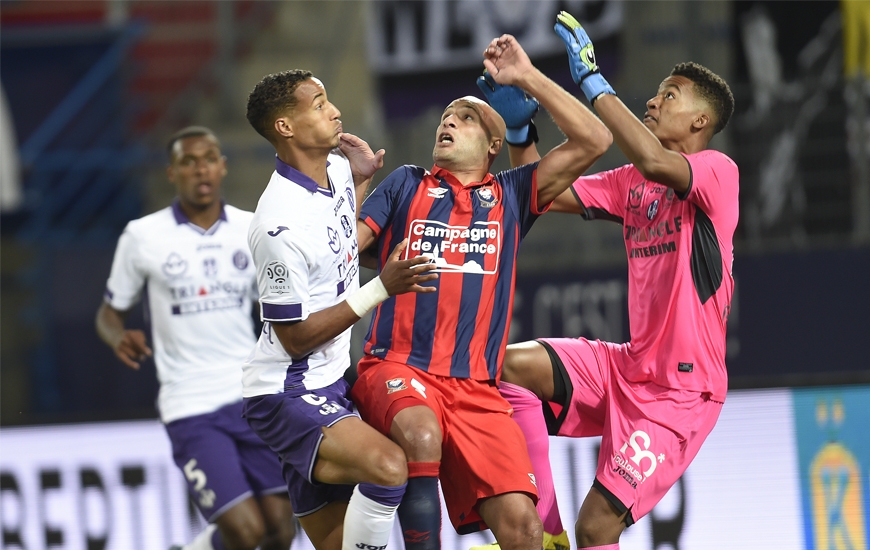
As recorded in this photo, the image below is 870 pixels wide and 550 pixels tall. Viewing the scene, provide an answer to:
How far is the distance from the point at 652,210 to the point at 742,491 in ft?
6.72

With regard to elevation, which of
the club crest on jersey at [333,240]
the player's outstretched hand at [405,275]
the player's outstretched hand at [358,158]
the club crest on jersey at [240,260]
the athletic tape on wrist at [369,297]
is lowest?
the athletic tape on wrist at [369,297]

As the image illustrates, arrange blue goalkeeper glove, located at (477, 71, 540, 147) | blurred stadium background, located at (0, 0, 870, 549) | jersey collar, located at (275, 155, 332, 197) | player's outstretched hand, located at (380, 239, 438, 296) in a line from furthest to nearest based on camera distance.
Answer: blurred stadium background, located at (0, 0, 870, 549)
blue goalkeeper glove, located at (477, 71, 540, 147)
jersey collar, located at (275, 155, 332, 197)
player's outstretched hand, located at (380, 239, 438, 296)

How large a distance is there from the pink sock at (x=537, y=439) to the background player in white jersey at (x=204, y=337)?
186 cm

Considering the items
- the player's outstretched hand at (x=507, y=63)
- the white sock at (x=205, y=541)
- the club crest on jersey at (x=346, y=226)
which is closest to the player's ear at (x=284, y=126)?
the club crest on jersey at (x=346, y=226)

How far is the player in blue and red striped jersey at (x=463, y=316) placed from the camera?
169 inches

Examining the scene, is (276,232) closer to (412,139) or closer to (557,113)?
(557,113)

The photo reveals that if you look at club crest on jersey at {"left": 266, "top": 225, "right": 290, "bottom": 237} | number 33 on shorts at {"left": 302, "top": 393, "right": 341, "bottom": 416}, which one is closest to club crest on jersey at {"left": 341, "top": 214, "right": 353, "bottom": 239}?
club crest on jersey at {"left": 266, "top": 225, "right": 290, "bottom": 237}

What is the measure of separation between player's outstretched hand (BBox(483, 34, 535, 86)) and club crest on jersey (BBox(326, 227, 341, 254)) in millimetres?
933

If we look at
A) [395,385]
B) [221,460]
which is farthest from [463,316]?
[221,460]

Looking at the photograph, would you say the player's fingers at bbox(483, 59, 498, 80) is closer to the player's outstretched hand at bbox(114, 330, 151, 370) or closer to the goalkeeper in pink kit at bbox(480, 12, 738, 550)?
the goalkeeper in pink kit at bbox(480, 12, 738, 550)

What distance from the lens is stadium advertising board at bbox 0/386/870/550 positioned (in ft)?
19.9

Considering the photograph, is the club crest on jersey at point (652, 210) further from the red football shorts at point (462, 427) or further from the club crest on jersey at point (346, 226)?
the club crest on jersey at point (346, 226)

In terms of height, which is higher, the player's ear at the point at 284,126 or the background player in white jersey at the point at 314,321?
the player's ear at the point at 284,126

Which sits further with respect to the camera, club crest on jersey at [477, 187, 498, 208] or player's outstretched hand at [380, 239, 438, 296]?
club crest on jersey at [477, 187, 498, 208]
